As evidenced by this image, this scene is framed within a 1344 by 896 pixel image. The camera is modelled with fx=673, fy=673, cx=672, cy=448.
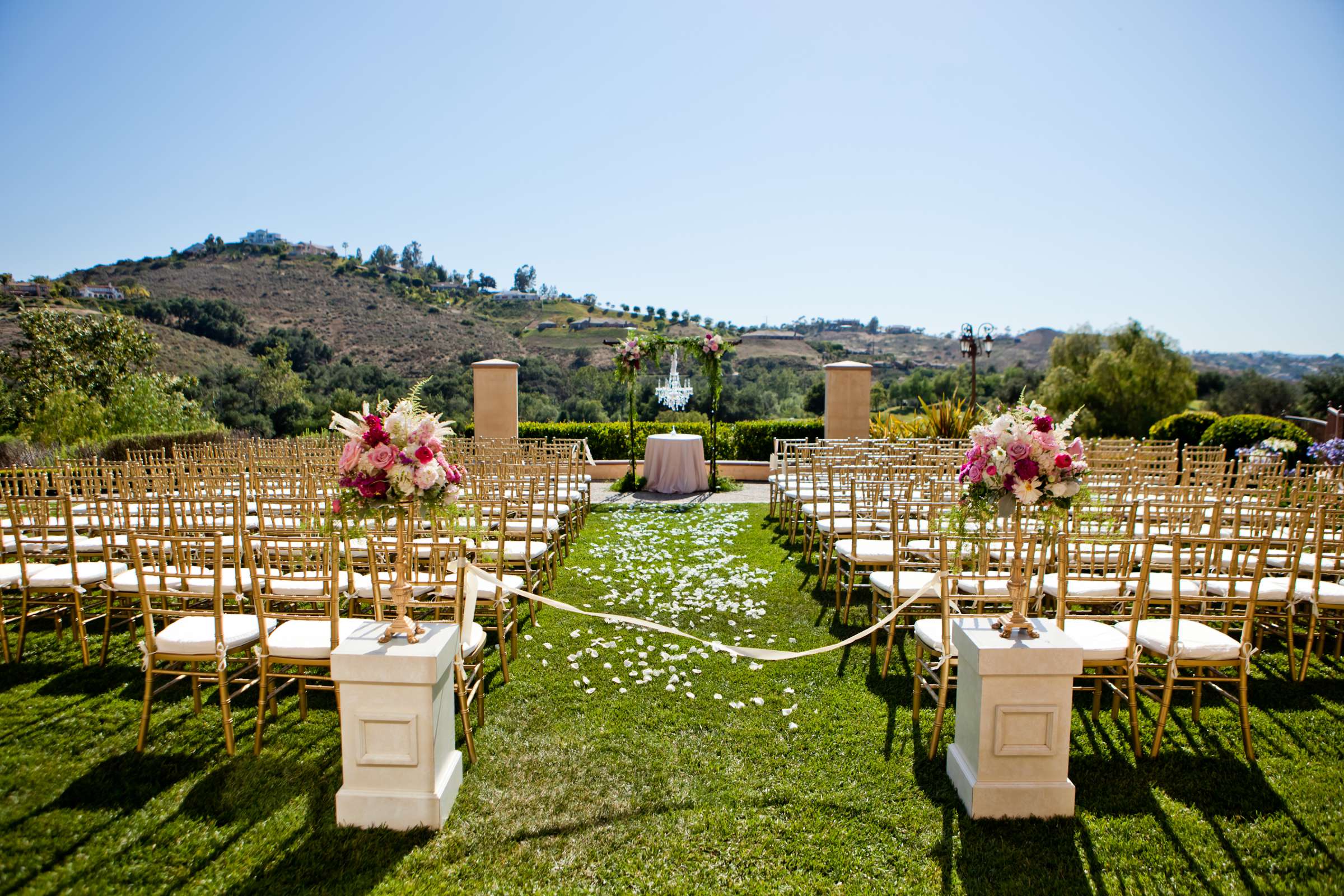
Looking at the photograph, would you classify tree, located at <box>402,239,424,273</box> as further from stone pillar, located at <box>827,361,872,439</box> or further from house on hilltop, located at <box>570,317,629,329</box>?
stone pillar, located at <box>827,361,872,439</box>

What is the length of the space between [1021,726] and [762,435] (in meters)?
12.7

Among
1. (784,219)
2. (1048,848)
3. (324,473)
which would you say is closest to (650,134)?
(784,219)

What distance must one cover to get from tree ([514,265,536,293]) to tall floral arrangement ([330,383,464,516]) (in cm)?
6377

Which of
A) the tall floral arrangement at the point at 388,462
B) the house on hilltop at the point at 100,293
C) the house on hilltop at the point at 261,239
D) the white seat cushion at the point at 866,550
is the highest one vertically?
the house on hilltop at the point at 261,239

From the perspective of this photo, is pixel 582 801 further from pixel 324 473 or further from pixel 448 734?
pixel 324 473

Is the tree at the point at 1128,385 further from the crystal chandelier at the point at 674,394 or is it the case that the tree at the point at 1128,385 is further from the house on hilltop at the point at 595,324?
the house on hilltop at the point at 595,324

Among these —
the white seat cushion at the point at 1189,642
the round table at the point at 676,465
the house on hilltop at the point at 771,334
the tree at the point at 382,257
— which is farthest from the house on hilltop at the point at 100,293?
the white seat cushion at the point at 1189,642

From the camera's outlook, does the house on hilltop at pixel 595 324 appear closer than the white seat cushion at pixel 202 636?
No

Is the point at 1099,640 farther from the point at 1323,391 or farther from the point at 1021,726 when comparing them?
the point at 1323,391

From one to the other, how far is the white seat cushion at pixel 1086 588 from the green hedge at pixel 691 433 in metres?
10.7

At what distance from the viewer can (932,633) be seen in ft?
11.3

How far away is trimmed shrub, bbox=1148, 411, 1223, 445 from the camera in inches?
485

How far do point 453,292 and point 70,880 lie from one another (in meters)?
52.7

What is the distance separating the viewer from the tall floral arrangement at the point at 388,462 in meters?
2.98
